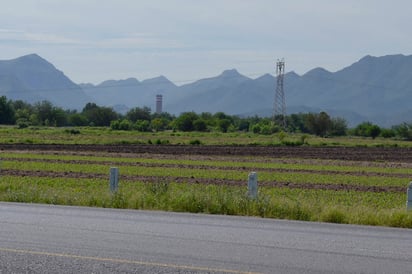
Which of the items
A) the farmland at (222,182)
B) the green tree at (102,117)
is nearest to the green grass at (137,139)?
the farmland at (222,182)

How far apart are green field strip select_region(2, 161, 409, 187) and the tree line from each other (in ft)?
249

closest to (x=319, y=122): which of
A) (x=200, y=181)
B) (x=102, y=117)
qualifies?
(x=102, y=117)

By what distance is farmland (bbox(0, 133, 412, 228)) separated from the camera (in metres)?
16.6

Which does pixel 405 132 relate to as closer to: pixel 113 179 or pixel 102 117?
pixel 102 117

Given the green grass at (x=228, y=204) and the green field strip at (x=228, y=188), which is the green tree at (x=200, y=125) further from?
the green grass at (x=228, y=204)

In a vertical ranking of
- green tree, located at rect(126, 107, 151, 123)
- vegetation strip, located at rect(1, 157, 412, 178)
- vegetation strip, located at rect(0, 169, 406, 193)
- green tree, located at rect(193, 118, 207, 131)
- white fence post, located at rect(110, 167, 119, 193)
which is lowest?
vegetation strip, located at rect(1, 157, 412, 178)

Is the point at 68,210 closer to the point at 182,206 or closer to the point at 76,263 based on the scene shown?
the point at 182,206

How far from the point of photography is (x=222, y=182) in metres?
29.3

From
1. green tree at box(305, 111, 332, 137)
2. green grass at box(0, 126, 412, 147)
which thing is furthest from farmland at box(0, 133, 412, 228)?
green tree at box(305, 111, 332, 137)

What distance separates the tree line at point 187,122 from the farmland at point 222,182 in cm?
6125

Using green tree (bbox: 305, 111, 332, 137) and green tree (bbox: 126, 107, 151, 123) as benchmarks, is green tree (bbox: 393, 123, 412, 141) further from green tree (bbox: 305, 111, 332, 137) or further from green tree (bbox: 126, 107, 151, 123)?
green tree (bbox: 126, 107, 151, 123)

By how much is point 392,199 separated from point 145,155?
29.4m

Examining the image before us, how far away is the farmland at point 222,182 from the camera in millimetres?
16625

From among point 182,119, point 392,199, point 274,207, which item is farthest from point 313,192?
point 182,119
